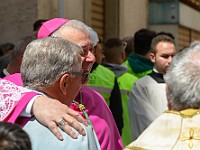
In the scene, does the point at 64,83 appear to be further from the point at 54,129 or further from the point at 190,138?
the point at 190,138

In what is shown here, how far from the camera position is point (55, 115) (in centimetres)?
304

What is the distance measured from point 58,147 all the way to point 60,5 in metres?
7.88

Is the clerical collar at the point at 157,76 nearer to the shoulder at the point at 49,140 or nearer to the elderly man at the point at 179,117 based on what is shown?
the elderly man at the point at 179,117

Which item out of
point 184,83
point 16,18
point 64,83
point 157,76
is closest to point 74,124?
point 64,83

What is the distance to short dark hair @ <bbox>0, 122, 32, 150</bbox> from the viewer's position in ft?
7.51

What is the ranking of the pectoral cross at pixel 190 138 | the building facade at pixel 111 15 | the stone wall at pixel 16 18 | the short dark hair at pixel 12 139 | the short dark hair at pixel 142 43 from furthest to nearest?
the building facade at pixel 111 15
the stone wall at pixel 16 18
the short dark hair at pixel 142 43
the pectoral cross at pixel 190 138
the short dark hair at pixel 12 139

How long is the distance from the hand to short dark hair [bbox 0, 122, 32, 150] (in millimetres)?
600

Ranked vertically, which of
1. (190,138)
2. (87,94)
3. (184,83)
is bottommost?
(190,138)

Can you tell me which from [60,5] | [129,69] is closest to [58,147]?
[129,69]

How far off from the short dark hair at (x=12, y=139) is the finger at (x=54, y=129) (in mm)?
582

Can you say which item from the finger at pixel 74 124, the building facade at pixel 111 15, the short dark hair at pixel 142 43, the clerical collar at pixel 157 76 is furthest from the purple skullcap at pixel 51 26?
the building facade at pixel 111 15

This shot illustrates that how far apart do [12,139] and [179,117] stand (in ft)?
4.87

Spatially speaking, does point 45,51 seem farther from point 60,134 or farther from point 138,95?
point 138,95

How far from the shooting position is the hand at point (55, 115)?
2.98 metres
